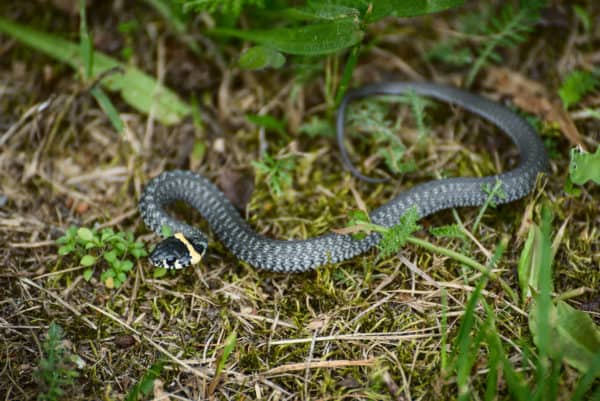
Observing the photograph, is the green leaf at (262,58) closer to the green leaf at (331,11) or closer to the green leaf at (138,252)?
the green leaf at (331,11)

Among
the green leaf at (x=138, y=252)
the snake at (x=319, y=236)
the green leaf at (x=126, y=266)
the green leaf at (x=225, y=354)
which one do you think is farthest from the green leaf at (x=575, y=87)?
the green leaf at (x=126, y=266)

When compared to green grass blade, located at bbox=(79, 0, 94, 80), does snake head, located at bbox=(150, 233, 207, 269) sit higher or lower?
lower

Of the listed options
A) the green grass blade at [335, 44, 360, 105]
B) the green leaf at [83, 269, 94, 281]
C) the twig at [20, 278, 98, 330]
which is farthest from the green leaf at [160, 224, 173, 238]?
the green grass blade at [335, 44, 360, 105]

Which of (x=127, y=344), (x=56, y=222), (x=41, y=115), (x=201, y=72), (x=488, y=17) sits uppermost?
(x=488, y=17)

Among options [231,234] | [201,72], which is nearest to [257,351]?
[231,234]

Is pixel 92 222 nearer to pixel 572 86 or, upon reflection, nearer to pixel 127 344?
pixel 127 344

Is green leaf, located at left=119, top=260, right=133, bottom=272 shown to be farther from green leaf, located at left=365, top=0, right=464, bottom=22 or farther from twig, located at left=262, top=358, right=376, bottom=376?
green leaf, located at left=365, top=0, right=464, bottom=22
